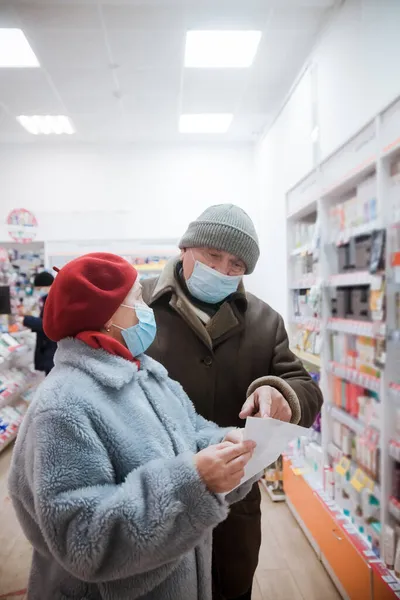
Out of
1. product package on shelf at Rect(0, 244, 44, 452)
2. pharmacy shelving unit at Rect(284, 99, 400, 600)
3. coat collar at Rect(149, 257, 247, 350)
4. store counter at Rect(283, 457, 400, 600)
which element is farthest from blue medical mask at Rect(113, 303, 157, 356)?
product package on shelf at Rect(0, 244, 44, 452)

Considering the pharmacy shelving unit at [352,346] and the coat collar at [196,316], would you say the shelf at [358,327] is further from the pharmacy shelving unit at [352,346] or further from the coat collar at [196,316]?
the coat collar at [196,316]

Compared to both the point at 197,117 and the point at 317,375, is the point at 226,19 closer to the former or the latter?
the point at 197,117

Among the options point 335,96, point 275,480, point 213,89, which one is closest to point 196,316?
point 335,96

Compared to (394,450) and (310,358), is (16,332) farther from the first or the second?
(394,450)

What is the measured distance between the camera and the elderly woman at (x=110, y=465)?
0.80 meters

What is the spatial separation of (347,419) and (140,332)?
1887 millimetres

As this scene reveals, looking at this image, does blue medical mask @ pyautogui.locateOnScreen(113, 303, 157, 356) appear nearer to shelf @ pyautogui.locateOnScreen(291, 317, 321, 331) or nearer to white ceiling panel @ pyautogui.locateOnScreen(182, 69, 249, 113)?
shelf @ pyautogui.locateOnScreen(291, 317, 321, 331)

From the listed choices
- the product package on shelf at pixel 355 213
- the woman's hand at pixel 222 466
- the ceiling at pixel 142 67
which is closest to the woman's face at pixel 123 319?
the woman's hand at pixel 222 466

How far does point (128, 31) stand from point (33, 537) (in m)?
3.56

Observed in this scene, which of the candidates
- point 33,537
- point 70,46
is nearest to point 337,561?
point 33,537

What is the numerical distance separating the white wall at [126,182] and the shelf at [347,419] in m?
3.77

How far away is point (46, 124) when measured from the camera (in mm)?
5344

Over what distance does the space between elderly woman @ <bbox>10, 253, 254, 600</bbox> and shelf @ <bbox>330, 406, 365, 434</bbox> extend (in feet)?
4.98

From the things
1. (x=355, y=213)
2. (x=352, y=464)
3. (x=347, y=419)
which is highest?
(x=355, y=213)
